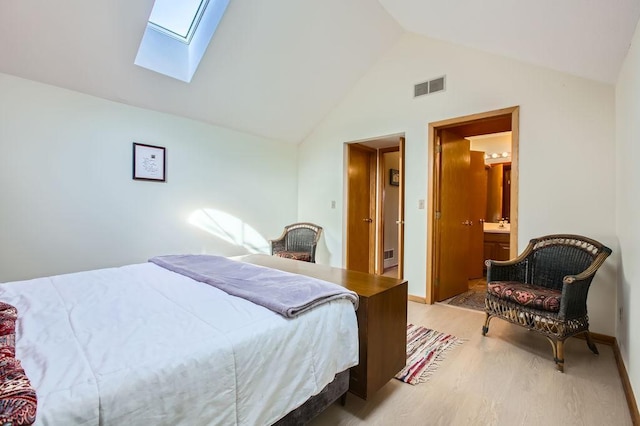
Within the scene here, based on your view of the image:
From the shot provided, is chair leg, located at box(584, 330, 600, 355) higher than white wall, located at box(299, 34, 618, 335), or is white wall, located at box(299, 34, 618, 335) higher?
white wall, located at box(299, 34, 618, 335)

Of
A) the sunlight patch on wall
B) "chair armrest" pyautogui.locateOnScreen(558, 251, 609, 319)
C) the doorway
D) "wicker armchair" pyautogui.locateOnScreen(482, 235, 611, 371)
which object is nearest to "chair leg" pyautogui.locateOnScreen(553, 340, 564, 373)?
"wicker armchair" pyautogui.locateOnScreen(482, 235, 611, 371)

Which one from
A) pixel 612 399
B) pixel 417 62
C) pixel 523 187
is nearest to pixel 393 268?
pixel 523 187

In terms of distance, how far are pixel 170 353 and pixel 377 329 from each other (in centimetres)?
105

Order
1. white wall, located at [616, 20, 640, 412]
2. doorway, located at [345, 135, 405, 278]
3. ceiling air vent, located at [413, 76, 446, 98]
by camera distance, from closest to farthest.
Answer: white wall, located at [616, 20, 640, 412], ceiling air vent, located at [413, 76, 446, 98], doorway, located at [345, 135, 405, 278]

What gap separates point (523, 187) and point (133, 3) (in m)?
3.66

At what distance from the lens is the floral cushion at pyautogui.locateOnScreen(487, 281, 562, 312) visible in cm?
221

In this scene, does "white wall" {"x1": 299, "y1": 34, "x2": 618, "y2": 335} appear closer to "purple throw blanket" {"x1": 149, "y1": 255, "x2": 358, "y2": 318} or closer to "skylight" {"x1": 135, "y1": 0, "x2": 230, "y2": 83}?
"skylight" {"x1": 135, "y1": 0, "x2": 230, "y2": 83}

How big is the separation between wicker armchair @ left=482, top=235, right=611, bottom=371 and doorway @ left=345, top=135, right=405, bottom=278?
175cm

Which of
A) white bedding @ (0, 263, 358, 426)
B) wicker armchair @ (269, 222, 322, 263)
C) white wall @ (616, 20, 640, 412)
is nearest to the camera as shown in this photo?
white bedding @ (0, 263, 358, 426)

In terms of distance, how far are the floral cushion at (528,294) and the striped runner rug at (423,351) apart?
20.5 inches

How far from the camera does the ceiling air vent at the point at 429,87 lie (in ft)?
11.2

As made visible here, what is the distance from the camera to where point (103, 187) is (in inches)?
115

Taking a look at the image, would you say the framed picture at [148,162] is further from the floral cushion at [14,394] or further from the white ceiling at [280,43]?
the floral cushion at [14,394]

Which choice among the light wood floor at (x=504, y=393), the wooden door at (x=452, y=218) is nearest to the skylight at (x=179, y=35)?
the wooden door at (x=452, y=218)
